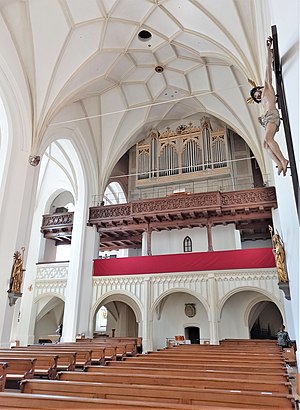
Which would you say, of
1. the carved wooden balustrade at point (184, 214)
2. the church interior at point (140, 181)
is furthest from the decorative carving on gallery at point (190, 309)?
the carved wooden balustrade at point (184, 214)

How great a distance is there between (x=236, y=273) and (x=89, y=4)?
10.8m

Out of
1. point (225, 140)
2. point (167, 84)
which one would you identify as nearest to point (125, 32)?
point (167, 84)

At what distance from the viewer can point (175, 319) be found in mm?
15242

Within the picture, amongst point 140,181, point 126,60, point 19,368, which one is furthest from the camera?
point 140,181

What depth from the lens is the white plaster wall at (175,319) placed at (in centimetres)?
1490

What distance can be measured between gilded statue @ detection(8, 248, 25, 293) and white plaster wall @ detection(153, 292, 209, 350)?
284 inches

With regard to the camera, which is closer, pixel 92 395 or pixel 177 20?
pixel 92 395

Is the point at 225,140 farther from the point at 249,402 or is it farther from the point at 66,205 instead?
the point at 249,402

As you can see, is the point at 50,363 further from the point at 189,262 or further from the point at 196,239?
the point at 196,239

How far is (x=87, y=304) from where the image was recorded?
1401cm

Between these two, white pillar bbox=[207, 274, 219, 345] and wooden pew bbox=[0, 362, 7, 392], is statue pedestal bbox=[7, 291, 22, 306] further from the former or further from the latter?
white pillar bbox=[207, 274, 219, 345]

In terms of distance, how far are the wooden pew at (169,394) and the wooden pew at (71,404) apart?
468mm

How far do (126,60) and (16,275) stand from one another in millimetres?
9571

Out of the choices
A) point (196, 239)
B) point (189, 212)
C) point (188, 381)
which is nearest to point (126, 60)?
point (189, 212)
